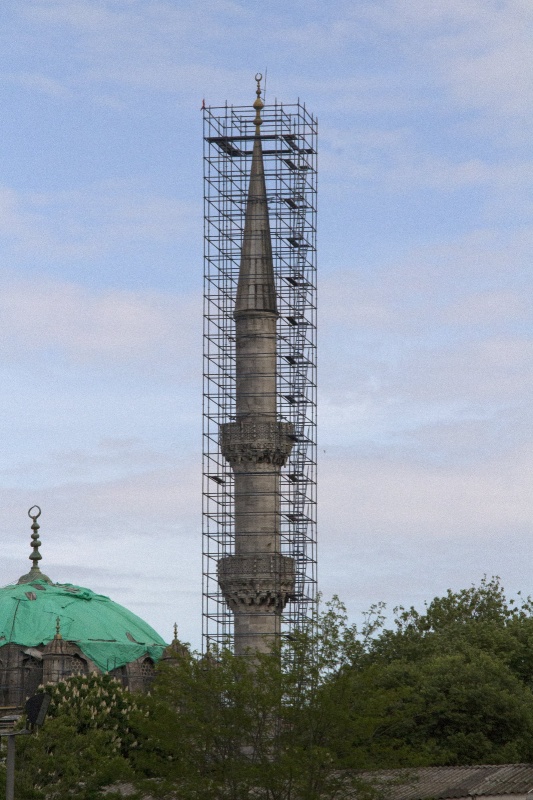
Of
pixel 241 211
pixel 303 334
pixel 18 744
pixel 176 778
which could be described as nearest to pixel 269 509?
pixel 303 334

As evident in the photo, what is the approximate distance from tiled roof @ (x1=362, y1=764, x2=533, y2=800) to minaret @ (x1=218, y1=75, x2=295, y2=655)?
2729cm

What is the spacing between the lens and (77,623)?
8444 cm

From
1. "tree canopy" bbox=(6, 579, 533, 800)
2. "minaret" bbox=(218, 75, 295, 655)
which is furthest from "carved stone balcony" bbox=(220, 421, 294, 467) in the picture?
"tree canopy" bbox=(6, 579, 533, 800)

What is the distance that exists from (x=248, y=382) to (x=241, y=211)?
8587 millimetres

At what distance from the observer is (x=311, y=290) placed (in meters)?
84.9

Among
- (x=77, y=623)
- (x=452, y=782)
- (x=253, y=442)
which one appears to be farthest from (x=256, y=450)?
(x=452, y=782)

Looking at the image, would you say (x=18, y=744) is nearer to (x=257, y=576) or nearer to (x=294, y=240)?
(x=257, y=576)

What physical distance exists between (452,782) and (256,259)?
37843mm

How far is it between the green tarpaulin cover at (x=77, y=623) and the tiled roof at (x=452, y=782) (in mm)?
33241

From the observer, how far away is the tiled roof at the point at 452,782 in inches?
1912

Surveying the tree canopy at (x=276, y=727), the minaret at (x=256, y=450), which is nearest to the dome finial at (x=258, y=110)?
the minaret at (x=256, y=450)

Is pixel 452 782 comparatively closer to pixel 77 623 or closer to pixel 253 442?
pixel 253 442

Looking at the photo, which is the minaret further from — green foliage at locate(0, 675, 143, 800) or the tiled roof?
the tiled roof

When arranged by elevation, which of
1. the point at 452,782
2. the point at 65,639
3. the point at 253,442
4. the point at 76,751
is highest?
the point at 253,442
